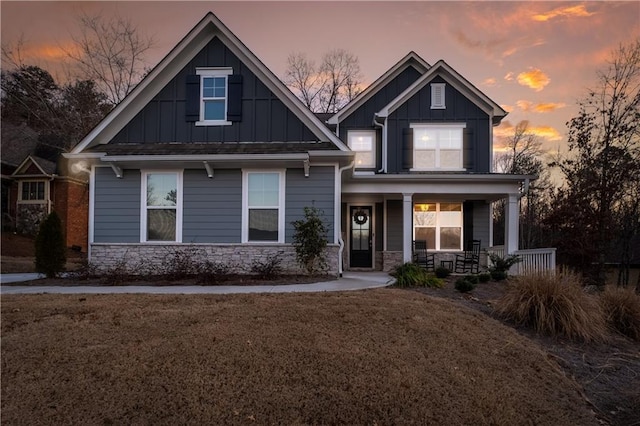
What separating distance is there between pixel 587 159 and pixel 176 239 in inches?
702

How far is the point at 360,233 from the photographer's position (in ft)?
49.6

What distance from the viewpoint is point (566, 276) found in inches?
302

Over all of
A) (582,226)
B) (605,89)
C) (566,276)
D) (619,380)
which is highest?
(605,89)

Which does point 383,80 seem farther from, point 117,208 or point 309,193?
point 117,208

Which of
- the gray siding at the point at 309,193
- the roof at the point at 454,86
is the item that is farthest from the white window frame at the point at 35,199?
the roof at the point at 454,86

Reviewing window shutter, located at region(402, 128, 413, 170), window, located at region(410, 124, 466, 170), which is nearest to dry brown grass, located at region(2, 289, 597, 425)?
window shutter, located at region(402, 128, 413, 170)

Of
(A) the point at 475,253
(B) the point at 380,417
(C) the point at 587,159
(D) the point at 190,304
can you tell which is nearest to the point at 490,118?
(A) the point at 475,253

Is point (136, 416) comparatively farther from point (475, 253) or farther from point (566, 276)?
point (475, 253)

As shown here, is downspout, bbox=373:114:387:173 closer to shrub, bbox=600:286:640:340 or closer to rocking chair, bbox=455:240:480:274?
rocking chair, bbox=455:240:480:274

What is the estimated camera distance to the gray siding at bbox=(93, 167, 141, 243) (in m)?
11.6

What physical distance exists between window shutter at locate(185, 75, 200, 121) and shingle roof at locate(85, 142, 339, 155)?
2.80ft

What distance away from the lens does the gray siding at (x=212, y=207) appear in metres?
11.5

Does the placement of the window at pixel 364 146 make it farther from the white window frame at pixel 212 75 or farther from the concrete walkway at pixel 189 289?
the concrete walkway at pixel 189 289

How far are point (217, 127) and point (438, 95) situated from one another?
26.1 ft
